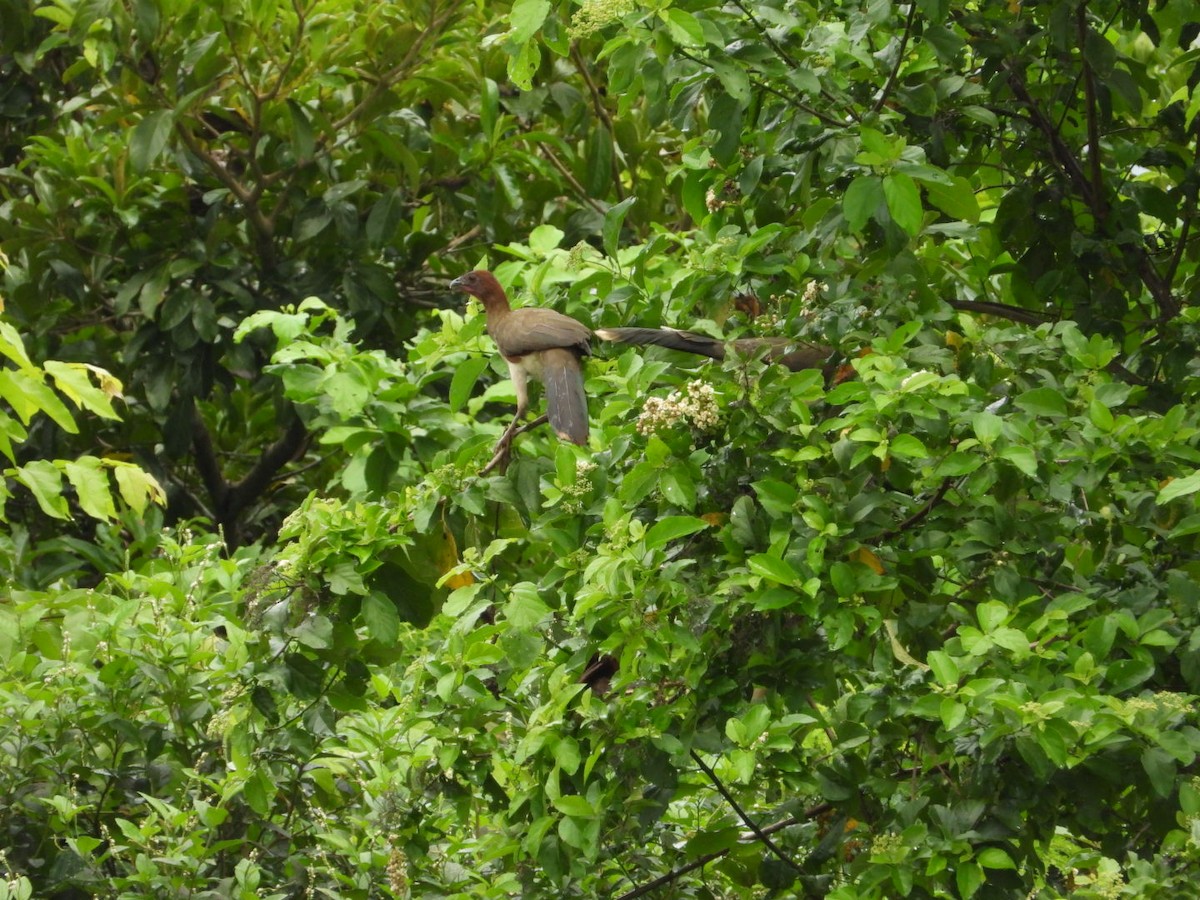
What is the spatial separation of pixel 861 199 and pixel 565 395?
1193mm

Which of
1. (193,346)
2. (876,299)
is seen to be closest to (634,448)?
(876,299)

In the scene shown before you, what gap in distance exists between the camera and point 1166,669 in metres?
2.74

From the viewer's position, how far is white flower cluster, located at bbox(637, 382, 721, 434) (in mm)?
2686

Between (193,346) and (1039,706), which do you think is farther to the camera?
(193,346)

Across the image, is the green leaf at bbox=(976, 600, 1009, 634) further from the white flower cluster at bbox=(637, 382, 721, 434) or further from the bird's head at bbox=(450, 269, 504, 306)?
the bird's head at bbox=(450, 269, 504, 306)

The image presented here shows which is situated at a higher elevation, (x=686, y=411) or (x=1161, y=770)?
(x=686, y=411)

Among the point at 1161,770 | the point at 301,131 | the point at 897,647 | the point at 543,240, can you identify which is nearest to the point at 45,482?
the point at 543,240

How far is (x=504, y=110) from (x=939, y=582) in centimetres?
429

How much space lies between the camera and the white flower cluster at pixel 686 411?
106 inches

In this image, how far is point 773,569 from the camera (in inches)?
98.4

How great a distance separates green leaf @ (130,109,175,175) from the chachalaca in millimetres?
2209

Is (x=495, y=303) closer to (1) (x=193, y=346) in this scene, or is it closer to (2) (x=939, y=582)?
(2) (x=939, y=582)

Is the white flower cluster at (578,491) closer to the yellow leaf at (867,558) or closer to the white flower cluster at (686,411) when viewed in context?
the white flower cluster at (686,411)

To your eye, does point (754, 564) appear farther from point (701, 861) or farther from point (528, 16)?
point (528, 16)
